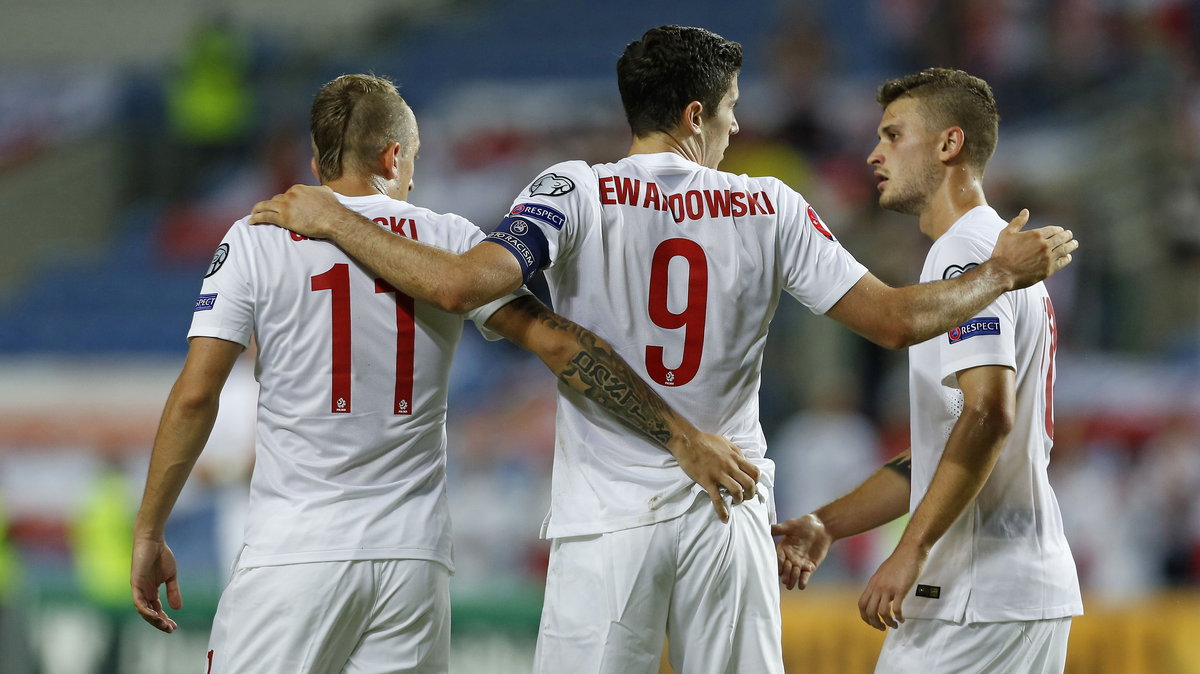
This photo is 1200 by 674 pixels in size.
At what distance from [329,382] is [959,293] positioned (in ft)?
5.77

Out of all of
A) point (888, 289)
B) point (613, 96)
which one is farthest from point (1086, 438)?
point (888, 289)

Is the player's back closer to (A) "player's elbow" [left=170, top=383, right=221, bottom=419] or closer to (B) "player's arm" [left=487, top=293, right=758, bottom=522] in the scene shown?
(A) "player's elbow" [left=170, top=383, right=221, bottom=419]

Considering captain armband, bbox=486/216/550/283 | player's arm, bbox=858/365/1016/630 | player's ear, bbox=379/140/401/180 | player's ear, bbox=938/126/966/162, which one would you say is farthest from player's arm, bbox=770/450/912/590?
player's ear, bbox=379/140/401/180

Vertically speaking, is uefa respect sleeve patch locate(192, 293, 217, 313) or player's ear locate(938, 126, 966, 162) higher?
player's ear locate(938, 126, 966, 162)

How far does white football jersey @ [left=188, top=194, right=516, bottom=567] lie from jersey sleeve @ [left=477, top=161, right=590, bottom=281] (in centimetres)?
28

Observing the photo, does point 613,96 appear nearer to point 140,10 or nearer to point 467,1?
point 467,1

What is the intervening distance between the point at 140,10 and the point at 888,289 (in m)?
17.4

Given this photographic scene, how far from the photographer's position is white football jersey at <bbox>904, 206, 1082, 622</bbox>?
12.1 feet

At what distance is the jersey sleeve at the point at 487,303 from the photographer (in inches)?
144

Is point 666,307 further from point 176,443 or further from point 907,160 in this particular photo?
point 176,443

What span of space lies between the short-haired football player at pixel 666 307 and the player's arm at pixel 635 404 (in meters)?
0.05

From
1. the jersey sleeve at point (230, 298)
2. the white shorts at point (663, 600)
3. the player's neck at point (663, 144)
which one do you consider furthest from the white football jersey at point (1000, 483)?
the jersey sleeve at point (230, 298)

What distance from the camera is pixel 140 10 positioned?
61.7ft

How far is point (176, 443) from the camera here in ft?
12.1
